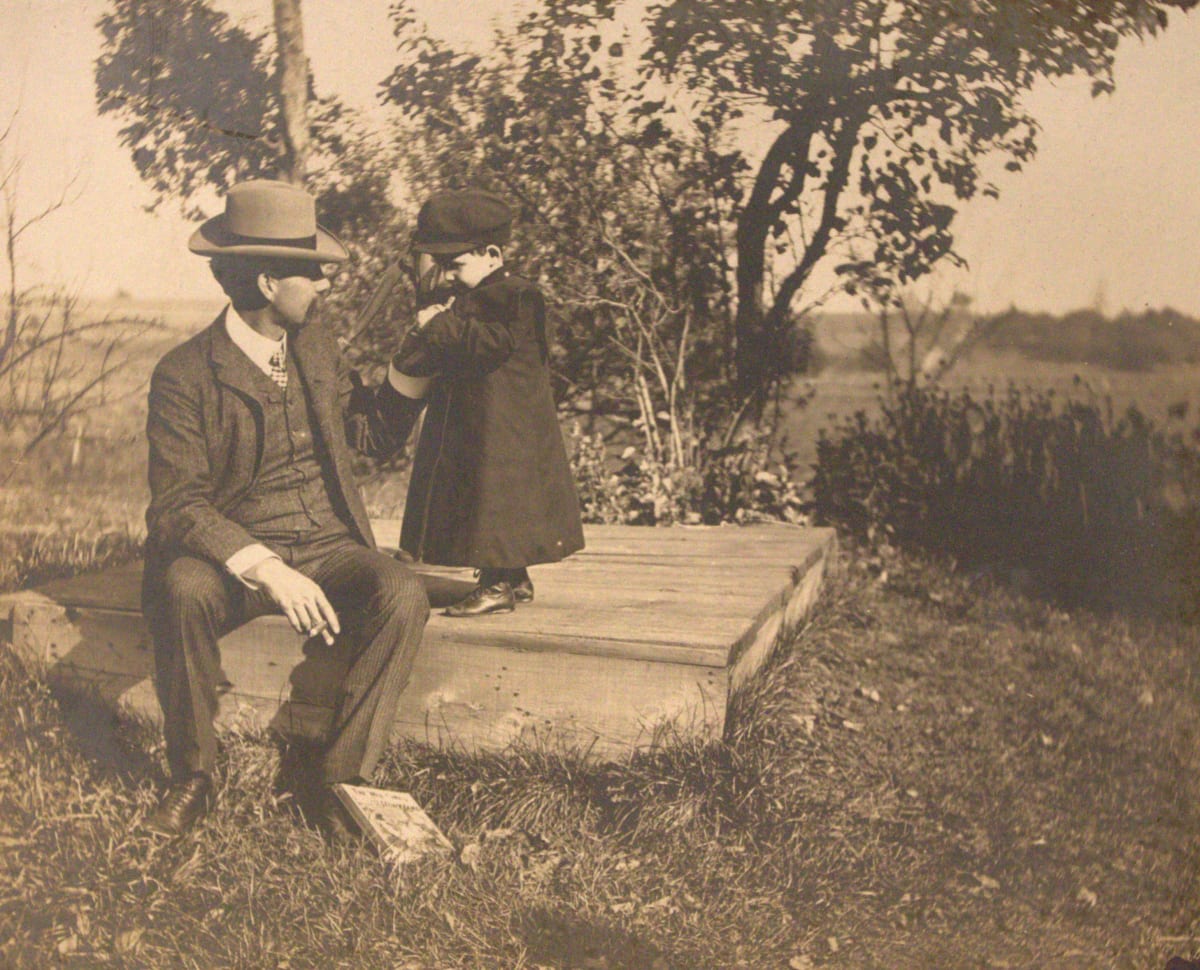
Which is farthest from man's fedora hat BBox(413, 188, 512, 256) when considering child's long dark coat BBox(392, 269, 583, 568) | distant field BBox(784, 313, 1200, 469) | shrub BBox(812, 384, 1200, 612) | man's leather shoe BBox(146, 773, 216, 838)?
shrub BBox(812, 384, 1200, 612)

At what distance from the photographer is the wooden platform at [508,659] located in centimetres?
266

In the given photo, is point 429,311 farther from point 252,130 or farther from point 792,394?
point 792,394

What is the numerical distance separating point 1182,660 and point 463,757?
92.9 inches

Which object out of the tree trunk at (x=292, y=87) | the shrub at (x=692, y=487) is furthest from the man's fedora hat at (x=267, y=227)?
the shrub at (x=692, y=487)

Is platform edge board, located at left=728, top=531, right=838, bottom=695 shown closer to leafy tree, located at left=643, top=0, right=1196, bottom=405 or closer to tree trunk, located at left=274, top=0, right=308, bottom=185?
leafy tree, located at left=643, top=0, right=1196, bottom=405

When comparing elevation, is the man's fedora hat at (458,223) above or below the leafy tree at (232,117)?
below

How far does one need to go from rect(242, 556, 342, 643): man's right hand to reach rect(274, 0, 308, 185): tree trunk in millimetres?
1010

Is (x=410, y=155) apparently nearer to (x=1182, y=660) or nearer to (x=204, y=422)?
(x=204, y=422)

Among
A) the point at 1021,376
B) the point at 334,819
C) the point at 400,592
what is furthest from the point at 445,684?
the point at 1021,376

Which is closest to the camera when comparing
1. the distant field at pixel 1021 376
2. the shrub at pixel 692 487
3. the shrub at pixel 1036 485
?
the distant field at pixel 1021 376

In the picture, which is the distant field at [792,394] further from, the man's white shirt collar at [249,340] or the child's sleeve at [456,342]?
the child's sleeve at [456,342]

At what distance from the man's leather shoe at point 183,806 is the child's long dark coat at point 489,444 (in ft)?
2.59

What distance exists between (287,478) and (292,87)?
1.03 metres

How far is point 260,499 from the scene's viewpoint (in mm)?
2629
